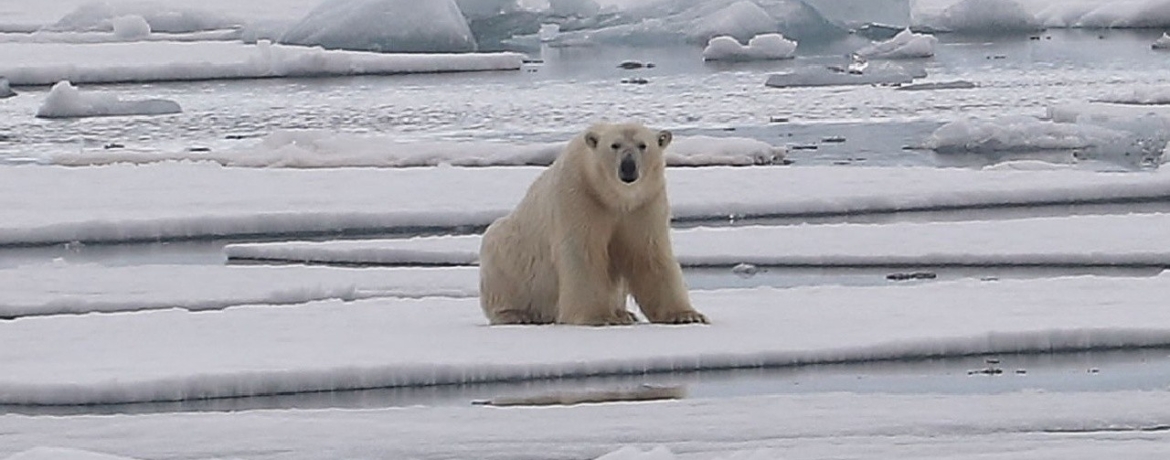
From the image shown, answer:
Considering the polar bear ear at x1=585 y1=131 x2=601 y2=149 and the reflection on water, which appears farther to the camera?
the polar bear ear at x1=585 y1=131 x2=601 y2=149

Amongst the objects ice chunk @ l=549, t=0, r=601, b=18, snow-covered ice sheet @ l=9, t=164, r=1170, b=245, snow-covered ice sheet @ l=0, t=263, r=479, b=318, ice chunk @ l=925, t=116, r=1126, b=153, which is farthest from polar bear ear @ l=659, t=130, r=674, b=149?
ice chunk @ l=549, t=0, r=601, b=18

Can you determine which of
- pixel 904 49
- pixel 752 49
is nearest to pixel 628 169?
pixel 904 49

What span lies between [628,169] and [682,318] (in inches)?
18.4

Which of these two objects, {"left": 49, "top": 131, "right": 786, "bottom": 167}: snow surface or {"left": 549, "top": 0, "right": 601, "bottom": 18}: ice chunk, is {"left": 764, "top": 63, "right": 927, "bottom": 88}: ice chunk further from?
{"left": 549, "top": 0, "right": 601, "bottom": 18}: ice chunk

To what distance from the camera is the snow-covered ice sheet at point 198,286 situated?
6105 mm

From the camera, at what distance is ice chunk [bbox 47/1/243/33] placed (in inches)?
835

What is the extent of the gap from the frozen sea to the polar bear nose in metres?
0.38

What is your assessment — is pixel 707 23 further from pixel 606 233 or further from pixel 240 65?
pixel 606 233

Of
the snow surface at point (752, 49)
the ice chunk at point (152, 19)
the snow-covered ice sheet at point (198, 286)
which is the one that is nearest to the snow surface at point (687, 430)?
the snow-covered ice sheet at point (198, 286)

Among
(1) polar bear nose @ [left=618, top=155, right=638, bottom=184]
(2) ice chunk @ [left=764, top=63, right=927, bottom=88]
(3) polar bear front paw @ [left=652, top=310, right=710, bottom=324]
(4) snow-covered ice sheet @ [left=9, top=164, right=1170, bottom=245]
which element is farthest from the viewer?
(2) ice chunk @ [left=764, top=63, right=927, bottom=88]

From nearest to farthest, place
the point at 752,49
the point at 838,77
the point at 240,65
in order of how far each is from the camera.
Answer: the point at 838,77, the point at 240,65, the point at 752,49

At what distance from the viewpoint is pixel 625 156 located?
487 cm

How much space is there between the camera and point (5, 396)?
4.52 m

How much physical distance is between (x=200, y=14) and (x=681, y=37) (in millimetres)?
5567
